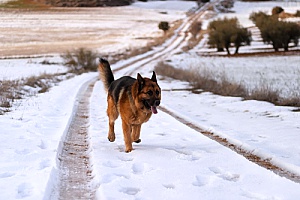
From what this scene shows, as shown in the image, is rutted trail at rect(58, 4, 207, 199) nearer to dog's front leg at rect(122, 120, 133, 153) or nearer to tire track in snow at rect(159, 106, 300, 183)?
dog's front leg at rect(122, 120, 133, 153)

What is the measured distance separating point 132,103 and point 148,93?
1.37 ft

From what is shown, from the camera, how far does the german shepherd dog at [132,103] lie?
6.48 meters

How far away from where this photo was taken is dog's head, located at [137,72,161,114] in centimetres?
646

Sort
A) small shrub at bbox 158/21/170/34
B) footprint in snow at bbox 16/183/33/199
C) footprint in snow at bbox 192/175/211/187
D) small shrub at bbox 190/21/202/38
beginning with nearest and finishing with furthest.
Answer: footprint in snow at bbox 16/183/33/199 → footprint in snow at bbox 192/175/211/187 → small shrub at bbox 190/21/202/38 → small shrub at bbox 158/21/170/34

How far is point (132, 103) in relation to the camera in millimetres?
6750

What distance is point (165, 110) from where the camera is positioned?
12.1 m

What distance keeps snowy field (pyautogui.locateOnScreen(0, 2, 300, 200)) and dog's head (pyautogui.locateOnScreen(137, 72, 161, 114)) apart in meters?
0.84

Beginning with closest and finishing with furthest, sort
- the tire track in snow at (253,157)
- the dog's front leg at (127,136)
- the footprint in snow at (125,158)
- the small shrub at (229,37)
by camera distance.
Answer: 1. the tire track in snow at (253,157)
2. the footprint in snow at (125,158)
3. the dog's front leg at (127,136)
4. the small shrub at (229,37)

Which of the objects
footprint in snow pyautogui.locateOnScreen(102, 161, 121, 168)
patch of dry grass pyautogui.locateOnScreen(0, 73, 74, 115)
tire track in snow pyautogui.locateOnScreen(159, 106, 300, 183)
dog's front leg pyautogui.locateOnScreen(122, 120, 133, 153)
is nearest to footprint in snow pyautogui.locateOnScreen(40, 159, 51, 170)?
footprint in snow pyautogui.locateOnScreen(102, 161, 121, 168)

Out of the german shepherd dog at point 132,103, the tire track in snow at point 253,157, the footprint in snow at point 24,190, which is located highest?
the german shepherd dog at point 132,103

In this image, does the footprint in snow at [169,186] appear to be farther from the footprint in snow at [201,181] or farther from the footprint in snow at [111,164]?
the footprint in snow at [111,164]

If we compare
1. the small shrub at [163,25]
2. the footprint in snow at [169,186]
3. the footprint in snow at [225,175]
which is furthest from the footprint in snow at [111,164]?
the small shrub at [163,25]

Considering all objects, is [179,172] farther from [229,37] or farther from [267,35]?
[267,35]

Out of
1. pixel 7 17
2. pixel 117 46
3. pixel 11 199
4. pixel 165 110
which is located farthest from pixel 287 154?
pixel 117 46
